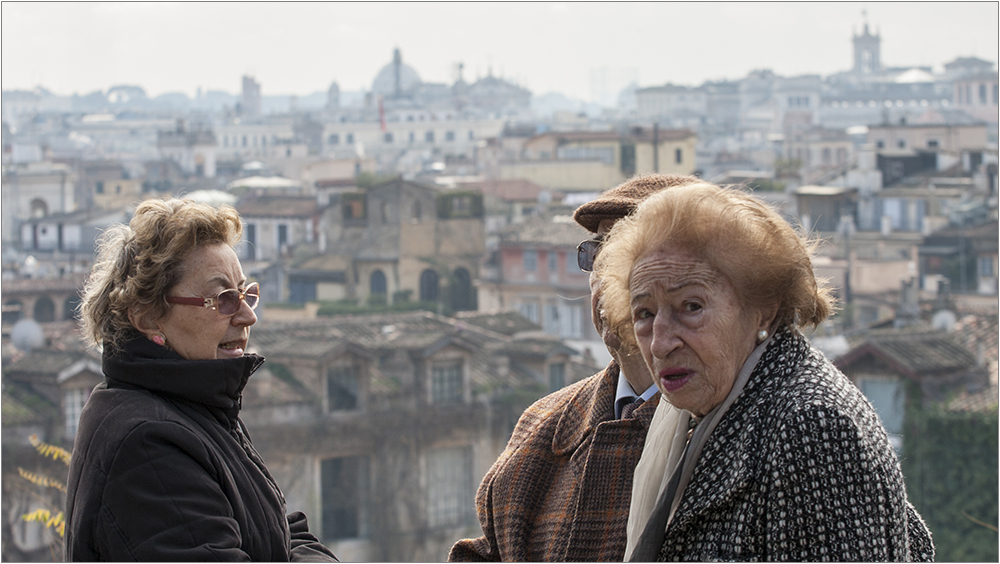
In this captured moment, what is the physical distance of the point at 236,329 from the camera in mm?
1707

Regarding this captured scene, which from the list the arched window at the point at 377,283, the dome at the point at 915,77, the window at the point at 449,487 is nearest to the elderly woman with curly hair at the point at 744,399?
the window at the point at 449,487

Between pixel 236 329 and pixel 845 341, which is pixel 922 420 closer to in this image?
pixel 845 341

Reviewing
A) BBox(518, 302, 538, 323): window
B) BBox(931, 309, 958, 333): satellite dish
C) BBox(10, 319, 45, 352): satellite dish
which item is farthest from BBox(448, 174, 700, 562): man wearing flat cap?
BBox(518, 302, 538, 323): window

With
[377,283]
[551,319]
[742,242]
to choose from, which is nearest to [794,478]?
[742,242]

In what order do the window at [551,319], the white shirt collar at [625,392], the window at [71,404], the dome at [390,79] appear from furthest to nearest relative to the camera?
the dome at [390,79]
the window at [551,319]
the window at [71,404]
the white shirt collar at [625,392]

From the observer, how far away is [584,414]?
191cm

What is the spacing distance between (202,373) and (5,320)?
61.2ft

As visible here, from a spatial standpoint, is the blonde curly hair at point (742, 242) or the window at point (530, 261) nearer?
the blonde curly hair at point (742, 242)

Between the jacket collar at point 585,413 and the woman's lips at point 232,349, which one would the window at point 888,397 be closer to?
the jacket collar at point 585,413

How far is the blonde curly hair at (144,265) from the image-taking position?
64.3 inches

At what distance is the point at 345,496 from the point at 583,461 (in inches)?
563

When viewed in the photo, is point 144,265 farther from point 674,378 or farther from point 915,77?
point 915,77

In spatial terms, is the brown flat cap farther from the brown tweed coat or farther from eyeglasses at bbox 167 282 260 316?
eyeglasses at bbox 167 282 260 316

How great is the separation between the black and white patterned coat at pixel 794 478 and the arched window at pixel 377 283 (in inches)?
1009
